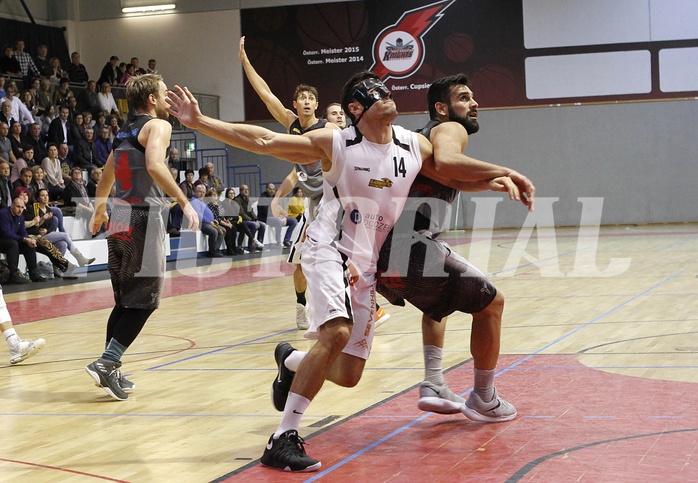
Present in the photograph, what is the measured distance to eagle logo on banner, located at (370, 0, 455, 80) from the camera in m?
26.6

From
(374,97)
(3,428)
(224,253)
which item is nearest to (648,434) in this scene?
(374,97)

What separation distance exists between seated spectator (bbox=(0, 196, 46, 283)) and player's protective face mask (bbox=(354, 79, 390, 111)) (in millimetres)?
11209

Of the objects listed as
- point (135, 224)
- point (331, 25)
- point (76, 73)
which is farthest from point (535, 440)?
point (331, 25)

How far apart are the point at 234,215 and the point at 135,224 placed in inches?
562

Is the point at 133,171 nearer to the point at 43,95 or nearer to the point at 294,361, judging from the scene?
the point at 294,361

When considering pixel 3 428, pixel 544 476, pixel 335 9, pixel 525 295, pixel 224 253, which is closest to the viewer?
pixel 544 476

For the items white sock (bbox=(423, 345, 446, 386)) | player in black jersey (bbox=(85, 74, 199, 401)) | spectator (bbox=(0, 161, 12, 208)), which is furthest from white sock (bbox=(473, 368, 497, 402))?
spectator (bbox=(0, 161, 12, 208))

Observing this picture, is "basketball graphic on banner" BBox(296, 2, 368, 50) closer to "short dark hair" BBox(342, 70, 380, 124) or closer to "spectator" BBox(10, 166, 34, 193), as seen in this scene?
"spectator" BBox(10, 166, 34, 193)

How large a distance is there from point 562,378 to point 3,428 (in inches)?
137

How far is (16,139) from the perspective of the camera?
1781cm

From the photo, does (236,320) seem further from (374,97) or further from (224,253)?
(224,253)

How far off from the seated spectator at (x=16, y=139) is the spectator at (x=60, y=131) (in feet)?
3.92

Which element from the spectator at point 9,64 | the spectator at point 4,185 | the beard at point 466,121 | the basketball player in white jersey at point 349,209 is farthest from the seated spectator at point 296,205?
the basketball player in white jersey at point 349,209

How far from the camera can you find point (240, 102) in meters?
27.9
